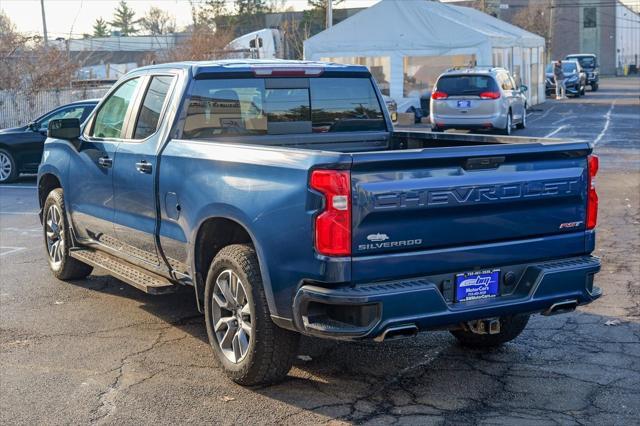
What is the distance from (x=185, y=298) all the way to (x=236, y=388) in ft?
8.26

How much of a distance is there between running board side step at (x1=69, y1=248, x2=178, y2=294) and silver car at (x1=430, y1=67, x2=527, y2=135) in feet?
56.6

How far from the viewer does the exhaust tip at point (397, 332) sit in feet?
16.3

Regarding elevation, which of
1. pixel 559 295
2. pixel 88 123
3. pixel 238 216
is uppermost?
pixel 88 123

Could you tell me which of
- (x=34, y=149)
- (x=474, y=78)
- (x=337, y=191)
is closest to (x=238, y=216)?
(x=337, y=191)

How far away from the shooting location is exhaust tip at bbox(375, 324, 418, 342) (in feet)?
16.3

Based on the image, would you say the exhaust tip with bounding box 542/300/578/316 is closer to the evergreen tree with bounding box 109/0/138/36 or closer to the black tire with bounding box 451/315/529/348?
the black tire with bounding box 451/315/529/348

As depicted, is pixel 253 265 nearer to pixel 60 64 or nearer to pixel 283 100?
pixel 283 100

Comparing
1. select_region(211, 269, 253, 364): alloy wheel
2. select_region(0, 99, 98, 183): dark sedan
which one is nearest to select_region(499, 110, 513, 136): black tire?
select_region(0, 99, 98, 183): dark sedan

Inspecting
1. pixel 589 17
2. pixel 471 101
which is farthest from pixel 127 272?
pixel 589 17

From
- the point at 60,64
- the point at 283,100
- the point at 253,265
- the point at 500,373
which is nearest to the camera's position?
the point at 253,265

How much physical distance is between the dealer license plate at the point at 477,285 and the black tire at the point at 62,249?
14.1ft

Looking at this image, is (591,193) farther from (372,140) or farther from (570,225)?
(372,140)

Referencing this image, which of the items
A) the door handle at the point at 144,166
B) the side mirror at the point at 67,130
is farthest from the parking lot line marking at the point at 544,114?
the door handle at the point at 144,166

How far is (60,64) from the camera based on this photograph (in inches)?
1176
